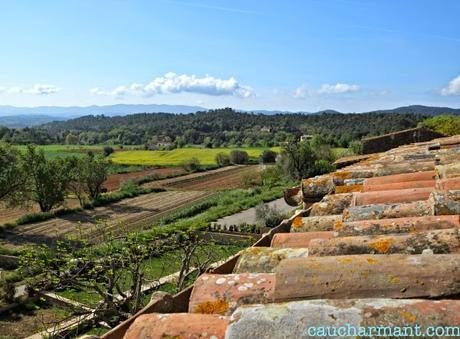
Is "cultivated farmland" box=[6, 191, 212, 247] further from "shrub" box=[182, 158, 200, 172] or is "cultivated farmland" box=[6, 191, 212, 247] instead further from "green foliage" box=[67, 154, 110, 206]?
"shrub" box=[182, 158, 200, 172]

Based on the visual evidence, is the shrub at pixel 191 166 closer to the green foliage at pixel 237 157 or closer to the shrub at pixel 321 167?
the green foliage at pixel 237 157

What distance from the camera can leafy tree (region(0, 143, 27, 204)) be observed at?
1459 inches

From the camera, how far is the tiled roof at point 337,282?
2.01m

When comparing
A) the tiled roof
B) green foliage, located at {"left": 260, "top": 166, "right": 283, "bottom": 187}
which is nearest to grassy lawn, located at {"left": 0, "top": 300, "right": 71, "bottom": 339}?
the tiled roof

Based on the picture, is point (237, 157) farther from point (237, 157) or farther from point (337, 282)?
point (337, 282)

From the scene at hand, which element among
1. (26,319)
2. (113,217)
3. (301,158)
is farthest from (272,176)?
(26,319)

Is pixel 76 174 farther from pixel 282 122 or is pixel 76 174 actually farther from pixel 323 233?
pixel 282 122

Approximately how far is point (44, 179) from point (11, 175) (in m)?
4.23

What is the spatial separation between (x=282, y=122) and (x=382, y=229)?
18643cm

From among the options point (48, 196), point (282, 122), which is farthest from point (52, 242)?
point (282, 122)

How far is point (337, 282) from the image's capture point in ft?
8.15

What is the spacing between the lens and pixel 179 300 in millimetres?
2832

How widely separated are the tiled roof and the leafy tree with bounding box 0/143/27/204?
124ft

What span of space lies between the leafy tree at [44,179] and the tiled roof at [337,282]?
→ 40.3 metres
